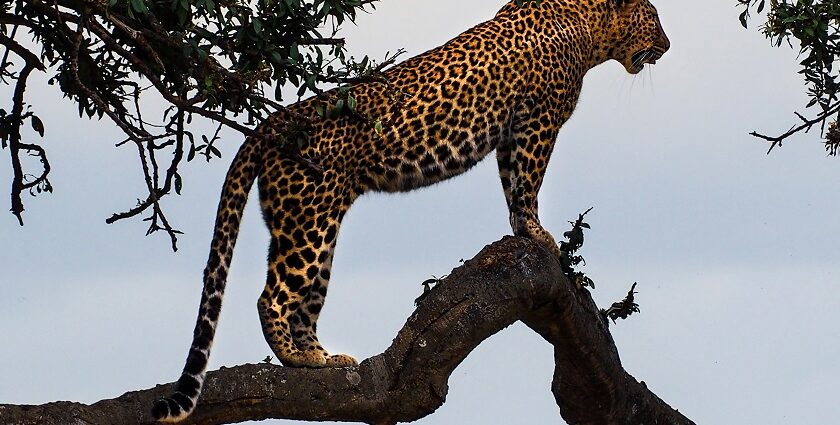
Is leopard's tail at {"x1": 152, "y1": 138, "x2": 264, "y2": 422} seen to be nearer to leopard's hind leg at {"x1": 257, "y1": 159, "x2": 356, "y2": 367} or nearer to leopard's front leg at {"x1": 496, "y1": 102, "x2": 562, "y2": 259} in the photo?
leopard's hind leg at {"x1": 257, "y1": 159, "x2": 356, "y2": 367}

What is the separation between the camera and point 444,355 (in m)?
10.4

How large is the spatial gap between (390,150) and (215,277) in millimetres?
1553

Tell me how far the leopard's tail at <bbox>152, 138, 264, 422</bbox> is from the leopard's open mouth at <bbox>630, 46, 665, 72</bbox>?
12.5 ft

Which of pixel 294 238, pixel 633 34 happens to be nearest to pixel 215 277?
pixel 294 238

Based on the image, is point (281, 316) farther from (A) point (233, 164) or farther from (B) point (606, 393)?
(B) point (606, 393)

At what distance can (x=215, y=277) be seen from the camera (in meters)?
10.5

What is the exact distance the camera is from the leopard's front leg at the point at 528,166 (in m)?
11.6

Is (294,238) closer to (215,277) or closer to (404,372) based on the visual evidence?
(215,277)

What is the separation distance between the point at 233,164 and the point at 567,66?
2.90 metres

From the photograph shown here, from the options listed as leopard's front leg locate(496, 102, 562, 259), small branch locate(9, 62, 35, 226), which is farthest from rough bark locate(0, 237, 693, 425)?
small branch locate(9, 62, 35, 226)

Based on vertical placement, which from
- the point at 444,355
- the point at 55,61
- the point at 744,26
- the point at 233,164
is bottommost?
the point at 444,355

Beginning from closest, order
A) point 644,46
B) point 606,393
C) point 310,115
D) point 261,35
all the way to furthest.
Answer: point 261,35
point 310,115
point 606,393
point 644,46

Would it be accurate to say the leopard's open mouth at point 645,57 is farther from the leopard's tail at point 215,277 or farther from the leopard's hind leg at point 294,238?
the leopard's tail at point 215,277

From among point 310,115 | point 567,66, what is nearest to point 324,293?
point 310,115
